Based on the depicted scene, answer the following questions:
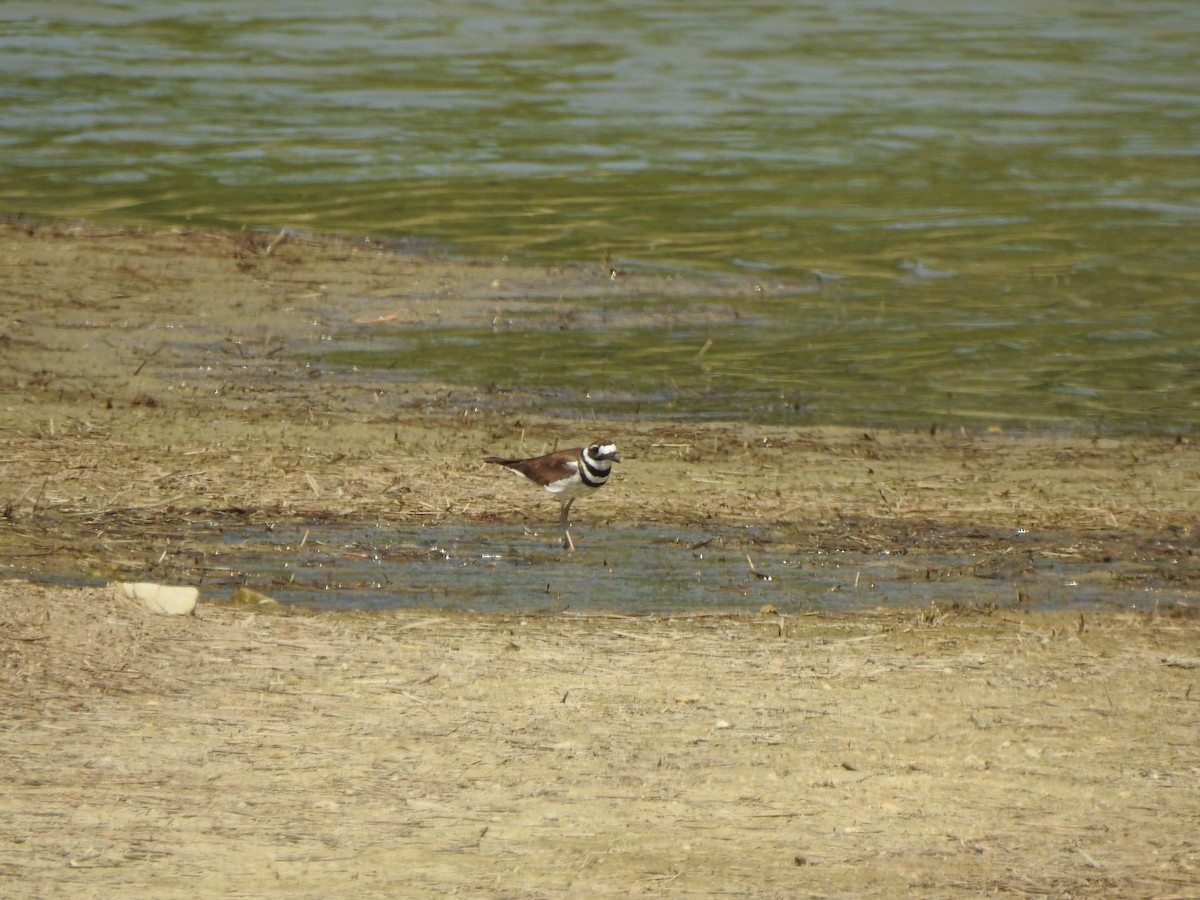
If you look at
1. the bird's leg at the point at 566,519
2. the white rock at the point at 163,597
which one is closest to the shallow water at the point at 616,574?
the bird's leg at the point at 566,519

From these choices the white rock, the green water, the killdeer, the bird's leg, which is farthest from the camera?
the green water

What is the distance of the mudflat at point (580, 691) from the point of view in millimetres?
5418

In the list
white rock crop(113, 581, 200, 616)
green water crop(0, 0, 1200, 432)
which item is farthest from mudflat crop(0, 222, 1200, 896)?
green water crop(0, 0, 1200, 432)

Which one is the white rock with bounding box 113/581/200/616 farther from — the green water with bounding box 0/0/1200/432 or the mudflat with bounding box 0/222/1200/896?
the green water with bounding box 0/0/1200/432

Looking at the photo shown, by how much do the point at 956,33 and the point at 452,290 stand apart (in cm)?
1852

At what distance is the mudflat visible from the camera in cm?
542

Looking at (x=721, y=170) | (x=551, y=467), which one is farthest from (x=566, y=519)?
(x=721, y=170)

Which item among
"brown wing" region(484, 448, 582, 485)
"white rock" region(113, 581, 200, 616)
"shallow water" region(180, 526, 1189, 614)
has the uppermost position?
"white rock" region(113, 581, 200, 616)

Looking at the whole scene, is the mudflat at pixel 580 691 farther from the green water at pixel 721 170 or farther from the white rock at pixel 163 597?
the green water at pixel 721 170

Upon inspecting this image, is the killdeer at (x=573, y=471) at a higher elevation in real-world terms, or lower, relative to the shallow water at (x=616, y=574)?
higher

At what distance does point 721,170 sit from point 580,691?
13.4 meters

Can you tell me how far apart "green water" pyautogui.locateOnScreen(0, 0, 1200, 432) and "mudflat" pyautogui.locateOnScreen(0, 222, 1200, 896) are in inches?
56.7

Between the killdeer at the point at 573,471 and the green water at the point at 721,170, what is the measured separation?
2.35 m

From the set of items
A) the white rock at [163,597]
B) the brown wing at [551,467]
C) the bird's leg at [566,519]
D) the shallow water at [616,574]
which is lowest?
the bird's leg at [566,519]
